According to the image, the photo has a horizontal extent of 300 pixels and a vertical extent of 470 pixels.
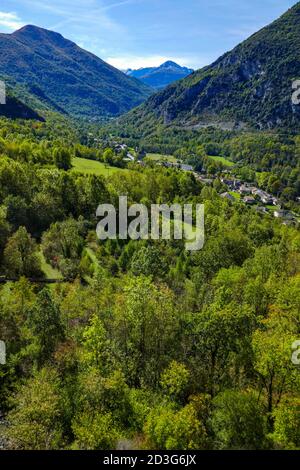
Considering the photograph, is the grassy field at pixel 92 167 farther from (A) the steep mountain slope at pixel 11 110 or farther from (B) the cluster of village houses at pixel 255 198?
(A) the steep mountain slope at pixel 11 110

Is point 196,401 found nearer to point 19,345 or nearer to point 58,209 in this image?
point 19,345

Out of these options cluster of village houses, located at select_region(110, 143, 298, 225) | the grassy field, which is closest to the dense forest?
the grassy field

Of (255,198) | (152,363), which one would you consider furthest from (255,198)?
(152,363)

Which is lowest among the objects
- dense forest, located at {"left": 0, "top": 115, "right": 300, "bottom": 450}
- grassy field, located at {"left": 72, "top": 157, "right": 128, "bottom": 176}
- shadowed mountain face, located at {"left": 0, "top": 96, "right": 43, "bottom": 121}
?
dense forest, located at {"left": 0, "top": 115, "right": 300, "bottom": 450}

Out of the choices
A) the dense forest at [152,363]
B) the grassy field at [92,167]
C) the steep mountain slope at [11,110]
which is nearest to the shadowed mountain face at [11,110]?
the steep mountain slope at [11,110]

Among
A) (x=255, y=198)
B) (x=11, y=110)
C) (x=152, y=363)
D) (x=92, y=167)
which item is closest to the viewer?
(x=152, y=363)

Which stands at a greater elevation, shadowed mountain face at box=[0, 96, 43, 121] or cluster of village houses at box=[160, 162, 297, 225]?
shadowed mountain face at box=[0, 96, 43, 121]

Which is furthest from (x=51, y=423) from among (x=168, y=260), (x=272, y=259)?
(x=168, y=260)

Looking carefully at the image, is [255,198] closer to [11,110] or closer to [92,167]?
[92,167]

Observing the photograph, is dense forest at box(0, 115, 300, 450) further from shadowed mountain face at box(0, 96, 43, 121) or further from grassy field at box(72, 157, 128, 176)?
shadowed mountain face at box(0, 96, 43, 121)
